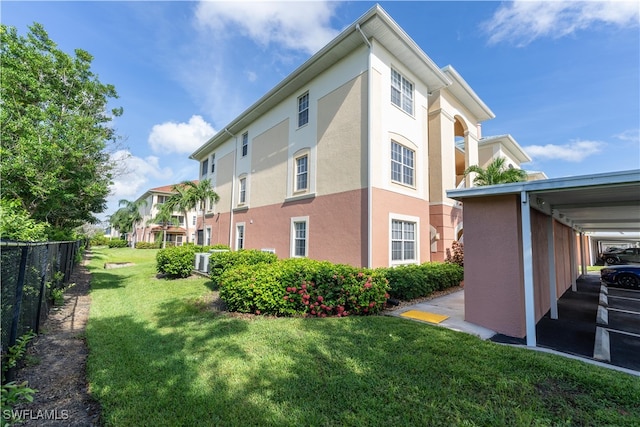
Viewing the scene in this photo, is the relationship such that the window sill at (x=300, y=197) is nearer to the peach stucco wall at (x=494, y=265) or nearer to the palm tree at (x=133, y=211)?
the peach stucco wall at (x=494, y=265)

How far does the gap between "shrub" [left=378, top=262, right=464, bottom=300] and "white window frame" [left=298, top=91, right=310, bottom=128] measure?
7.99m

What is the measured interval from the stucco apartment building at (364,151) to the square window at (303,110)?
0.05 m

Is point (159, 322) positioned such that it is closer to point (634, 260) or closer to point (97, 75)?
point (97, 75)

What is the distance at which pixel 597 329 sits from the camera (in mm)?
6191

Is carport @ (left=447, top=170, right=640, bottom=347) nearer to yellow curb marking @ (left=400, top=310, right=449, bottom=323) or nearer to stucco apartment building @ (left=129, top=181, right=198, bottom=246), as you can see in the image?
yellow curb marking @ (left=400, top=310, right=449, bottom=323)

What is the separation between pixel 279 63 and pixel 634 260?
28.4 meters

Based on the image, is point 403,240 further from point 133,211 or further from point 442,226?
point 133,211

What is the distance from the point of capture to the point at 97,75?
878cm

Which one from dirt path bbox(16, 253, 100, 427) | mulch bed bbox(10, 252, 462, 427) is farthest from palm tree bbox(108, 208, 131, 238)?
dirt path bbox(16, 253, 100, 427)

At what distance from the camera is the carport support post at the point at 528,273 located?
5168mm

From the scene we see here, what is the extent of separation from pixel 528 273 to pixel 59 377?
785cm

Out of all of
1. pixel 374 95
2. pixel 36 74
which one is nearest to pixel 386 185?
pixel 374 95

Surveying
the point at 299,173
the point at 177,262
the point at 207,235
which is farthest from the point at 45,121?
the point at 207,235

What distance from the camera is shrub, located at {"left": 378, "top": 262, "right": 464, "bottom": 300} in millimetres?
8750
